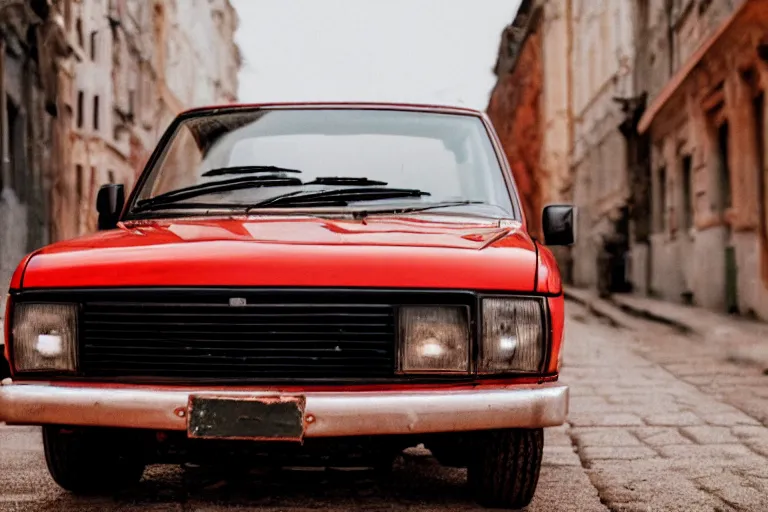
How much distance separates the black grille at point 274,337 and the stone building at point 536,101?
27.0m

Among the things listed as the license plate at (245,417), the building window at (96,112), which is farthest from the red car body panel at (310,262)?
the building window at (96,112)

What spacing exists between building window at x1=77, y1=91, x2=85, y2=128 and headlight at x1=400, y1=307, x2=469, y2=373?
866 inches

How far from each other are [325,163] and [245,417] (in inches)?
60.3

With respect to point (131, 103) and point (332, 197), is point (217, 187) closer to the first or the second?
point (332, 197)

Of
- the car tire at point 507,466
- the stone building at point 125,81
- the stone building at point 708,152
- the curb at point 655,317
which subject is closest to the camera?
the car tire at point 507,466

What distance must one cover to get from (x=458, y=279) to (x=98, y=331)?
1.18m

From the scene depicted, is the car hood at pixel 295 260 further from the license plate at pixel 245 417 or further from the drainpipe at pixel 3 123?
the drainpipe at pixel 3 123

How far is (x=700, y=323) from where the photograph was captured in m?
13.8

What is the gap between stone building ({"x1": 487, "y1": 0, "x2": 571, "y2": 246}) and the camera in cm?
3409

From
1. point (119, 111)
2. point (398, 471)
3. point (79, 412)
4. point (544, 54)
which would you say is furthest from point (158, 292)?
point (544, 54)

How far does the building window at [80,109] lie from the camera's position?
2430 centimetres

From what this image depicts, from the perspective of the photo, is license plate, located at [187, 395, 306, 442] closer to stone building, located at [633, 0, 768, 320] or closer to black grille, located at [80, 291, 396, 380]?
black grille, located at [80, 291, 396, 380]

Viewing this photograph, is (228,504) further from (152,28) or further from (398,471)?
(152,28)

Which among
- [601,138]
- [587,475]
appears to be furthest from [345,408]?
[601,138]
